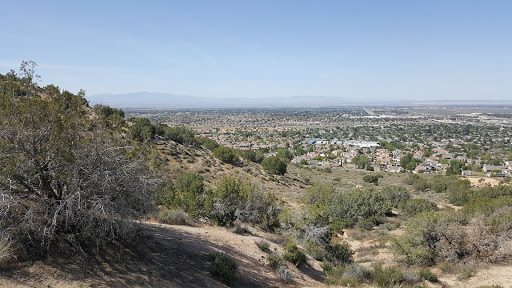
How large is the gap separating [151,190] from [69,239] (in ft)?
7.48

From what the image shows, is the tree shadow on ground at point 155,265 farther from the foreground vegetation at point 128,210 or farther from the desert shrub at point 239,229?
the desert shrub at point 239,229

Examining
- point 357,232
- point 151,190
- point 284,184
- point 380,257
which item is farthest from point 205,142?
point 151,190

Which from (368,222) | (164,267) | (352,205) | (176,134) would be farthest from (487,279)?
(176,134)

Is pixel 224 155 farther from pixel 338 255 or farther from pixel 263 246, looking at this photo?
pixel 263 246

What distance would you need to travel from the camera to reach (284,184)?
1433 inches

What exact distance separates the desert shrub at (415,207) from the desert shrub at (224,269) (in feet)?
60.7

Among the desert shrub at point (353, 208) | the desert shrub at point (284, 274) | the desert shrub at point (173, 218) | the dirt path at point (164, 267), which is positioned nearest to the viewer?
→ the dirt path at point (164, 267)

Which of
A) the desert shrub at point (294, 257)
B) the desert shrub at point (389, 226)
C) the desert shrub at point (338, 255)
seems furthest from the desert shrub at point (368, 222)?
the desert shrub at point (294, 257)

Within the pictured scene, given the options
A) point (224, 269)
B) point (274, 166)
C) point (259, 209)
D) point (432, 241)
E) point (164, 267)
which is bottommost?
A: point (274, 166)

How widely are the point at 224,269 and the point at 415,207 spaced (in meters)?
19.8

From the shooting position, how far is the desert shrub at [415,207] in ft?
74.8

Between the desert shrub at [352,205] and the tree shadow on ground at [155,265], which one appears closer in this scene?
the tree shadow on ground at [155,265]

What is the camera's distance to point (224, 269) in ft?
29.3

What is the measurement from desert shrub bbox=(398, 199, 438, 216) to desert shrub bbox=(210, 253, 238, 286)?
18.5m
